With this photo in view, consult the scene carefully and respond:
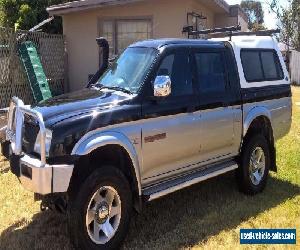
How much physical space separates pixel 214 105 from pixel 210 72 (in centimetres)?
46

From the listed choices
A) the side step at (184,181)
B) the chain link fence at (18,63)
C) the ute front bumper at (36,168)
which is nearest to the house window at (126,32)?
the chain link fence at (18,63)

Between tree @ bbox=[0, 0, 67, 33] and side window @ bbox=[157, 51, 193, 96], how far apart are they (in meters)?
15.4

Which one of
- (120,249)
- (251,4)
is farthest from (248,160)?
(251,4)

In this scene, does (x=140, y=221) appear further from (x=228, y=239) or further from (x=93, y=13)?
(x=93, y=13)

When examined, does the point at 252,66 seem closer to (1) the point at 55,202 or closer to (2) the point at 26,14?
(1) the point at 55,202

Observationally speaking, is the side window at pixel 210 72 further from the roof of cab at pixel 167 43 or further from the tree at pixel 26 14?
the tree at pixel 26 14

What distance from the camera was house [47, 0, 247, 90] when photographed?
13898 mm

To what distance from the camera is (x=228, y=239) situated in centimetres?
521

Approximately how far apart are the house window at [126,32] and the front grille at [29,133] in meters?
9.67

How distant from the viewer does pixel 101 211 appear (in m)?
4.72

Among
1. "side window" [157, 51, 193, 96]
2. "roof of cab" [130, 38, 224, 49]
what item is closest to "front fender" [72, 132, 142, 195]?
"side window" [157, 51, 193, 96]

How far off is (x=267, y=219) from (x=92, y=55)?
1049 cm

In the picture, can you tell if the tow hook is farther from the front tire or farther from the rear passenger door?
the rear passenger door

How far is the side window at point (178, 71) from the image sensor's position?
5.56 metres
